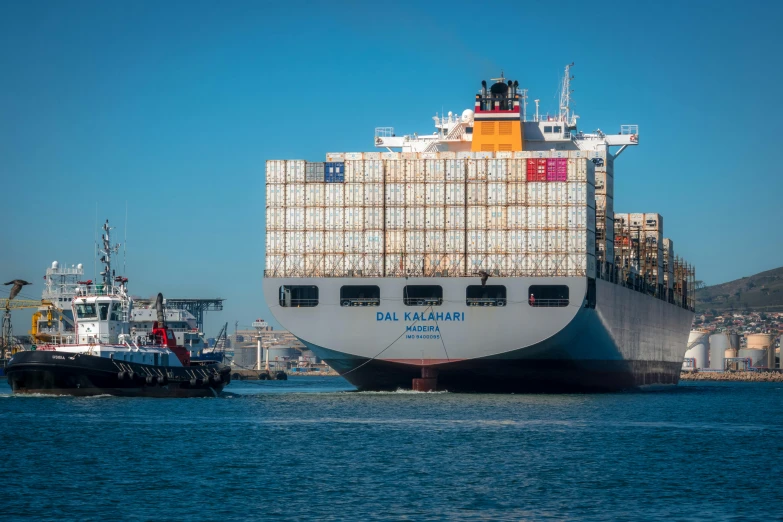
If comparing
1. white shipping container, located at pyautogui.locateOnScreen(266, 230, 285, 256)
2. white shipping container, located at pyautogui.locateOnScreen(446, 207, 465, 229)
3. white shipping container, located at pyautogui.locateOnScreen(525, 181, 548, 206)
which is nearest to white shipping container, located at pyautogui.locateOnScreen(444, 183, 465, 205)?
white shipping container, located at pyautogui.locateOnScreen(446, 207, 465, 229)

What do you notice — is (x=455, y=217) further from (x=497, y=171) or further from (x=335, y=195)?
(x=335, y=195)

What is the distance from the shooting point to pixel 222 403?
61.6 m

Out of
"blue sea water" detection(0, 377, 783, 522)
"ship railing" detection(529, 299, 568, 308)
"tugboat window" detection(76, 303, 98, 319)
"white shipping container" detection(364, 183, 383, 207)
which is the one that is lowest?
"blue sea water" detection(0, 377, 783, 522)

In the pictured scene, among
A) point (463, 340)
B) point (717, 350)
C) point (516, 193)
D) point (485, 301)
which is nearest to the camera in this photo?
point (463, 340)

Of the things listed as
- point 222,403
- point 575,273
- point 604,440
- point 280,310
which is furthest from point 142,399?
point 604,440

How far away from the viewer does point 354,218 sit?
6450 centimetres

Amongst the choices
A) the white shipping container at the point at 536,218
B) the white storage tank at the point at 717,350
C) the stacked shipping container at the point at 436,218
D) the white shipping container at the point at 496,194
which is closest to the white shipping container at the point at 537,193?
the stacked shipping container at the point at 436,218

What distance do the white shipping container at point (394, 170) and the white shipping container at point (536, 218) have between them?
7042 mm

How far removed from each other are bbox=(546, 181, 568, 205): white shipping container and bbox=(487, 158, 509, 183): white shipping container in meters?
2.39

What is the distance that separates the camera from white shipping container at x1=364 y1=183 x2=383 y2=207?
211 ft

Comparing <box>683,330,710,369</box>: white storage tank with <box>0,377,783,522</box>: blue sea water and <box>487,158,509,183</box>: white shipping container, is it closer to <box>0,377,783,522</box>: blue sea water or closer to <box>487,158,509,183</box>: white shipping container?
<box>487,158,509,183</box>: white shipping container

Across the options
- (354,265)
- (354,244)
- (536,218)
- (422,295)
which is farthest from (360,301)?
(536,218)

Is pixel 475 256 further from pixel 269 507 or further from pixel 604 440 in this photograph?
pixel 269 507

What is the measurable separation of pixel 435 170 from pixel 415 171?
3.50 ft
